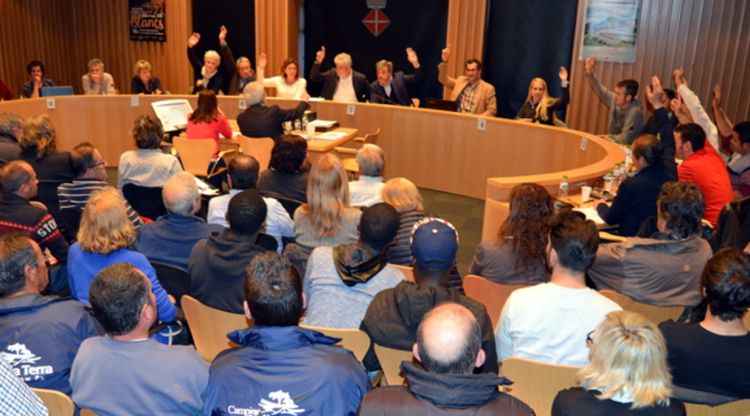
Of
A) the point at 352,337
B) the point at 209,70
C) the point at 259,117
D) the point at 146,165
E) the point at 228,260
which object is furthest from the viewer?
the point at 209,70

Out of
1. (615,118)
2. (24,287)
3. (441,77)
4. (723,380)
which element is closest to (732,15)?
(615,118)

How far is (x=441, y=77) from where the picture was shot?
9281 millimetres

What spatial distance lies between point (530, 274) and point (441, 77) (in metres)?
6.02

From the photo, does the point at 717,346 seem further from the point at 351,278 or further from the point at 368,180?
the point at 368,180

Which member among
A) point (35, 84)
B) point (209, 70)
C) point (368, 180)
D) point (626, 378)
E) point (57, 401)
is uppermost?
point (209, 70)

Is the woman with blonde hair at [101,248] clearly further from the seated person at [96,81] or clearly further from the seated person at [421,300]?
the seated person at [96,81]

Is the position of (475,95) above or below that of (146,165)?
above

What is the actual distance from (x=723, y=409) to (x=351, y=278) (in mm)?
1518

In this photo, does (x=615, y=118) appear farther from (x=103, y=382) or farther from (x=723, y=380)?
(x=103, y=382)

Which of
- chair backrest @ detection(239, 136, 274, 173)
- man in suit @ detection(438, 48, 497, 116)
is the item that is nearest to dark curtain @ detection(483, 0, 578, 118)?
man in suit @ detection(438, 48, 497, 116)

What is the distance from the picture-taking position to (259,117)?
23.4 feet

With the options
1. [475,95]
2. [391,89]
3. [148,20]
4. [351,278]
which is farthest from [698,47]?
[148,20]

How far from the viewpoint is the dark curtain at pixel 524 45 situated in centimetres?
930

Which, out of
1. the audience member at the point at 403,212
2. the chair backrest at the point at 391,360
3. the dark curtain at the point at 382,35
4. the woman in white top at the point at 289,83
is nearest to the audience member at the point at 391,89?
the woman in white top at the point at 289,83
